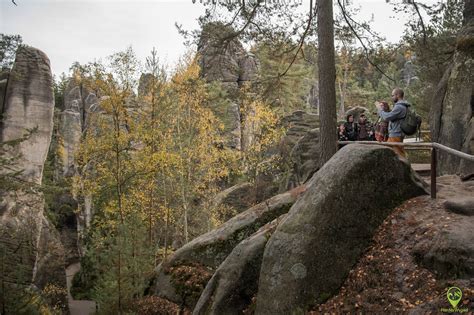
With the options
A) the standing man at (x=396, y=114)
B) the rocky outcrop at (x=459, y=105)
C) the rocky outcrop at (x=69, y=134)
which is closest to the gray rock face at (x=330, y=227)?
the standing man at (x=396, y=114)

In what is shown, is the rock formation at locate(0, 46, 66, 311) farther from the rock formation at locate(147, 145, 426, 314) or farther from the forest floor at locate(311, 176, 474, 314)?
the forest floor at locate(311, 176, 474, 314)

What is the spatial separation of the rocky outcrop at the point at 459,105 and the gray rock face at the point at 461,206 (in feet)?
14.2

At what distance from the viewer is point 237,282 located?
7156 mm

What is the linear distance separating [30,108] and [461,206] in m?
15.9

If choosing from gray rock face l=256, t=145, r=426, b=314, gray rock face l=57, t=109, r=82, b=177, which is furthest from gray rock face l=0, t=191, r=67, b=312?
gray rock face l=57, t=109, r=82, b=177

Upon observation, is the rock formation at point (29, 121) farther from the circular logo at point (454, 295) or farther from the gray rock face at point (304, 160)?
the circular logo at point (454, 295)

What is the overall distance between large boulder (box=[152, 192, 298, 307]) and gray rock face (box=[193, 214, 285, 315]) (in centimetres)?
166

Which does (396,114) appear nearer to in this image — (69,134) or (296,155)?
(296,155)

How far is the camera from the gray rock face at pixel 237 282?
7.06m

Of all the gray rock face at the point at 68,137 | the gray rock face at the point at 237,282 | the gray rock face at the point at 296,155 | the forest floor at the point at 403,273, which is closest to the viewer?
the forest floor at the point at 403,273

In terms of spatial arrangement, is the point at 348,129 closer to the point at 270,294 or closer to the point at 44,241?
the point at 270,294

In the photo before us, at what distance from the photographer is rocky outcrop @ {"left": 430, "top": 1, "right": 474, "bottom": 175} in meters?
10.4

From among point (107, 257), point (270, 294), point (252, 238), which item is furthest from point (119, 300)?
point (270, 294)

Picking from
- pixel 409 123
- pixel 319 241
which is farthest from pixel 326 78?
pixel 319 241
